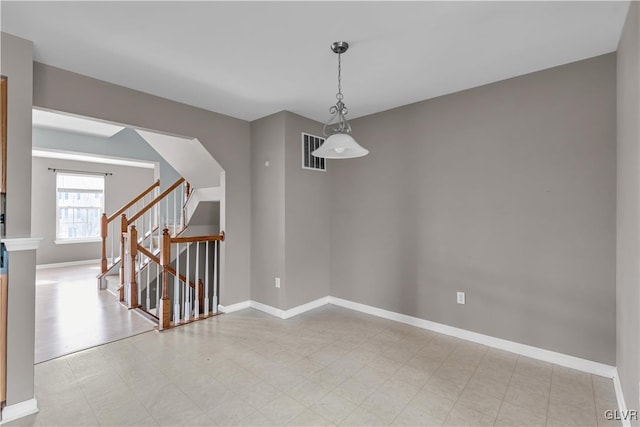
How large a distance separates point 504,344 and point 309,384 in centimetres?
182

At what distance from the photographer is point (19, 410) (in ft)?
6.00

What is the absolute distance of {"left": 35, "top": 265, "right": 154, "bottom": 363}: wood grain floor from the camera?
9.03ft

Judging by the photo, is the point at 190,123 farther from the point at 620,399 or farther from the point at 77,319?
the point at 620,399

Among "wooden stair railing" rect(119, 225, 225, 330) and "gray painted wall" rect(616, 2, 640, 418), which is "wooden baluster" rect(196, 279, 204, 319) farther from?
"gray painted wall" rect(616, 2, 640, 418)

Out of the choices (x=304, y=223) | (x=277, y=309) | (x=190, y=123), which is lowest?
(x=277, y=309)

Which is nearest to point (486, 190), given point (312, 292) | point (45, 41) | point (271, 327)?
point (312, 292)

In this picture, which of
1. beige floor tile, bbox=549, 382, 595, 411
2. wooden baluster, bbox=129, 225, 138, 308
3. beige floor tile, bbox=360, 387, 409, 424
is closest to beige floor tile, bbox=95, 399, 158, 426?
beige floor tile, bbox=360, 387, 409, 424

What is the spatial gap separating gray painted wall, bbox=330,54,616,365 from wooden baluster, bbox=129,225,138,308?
2.77 meters

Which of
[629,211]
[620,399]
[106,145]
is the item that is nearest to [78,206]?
[106,145]

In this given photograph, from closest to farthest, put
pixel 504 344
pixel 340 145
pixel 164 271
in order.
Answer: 1. pixel 340 145
2. pixel 504 344
3. pixel 164 271

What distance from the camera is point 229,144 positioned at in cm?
370

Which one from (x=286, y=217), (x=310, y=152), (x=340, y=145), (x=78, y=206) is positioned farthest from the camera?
(x=78, y=206)

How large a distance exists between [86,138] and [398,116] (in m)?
5.96

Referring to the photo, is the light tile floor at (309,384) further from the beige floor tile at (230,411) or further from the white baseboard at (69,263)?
the white baseboard at (69,263)
